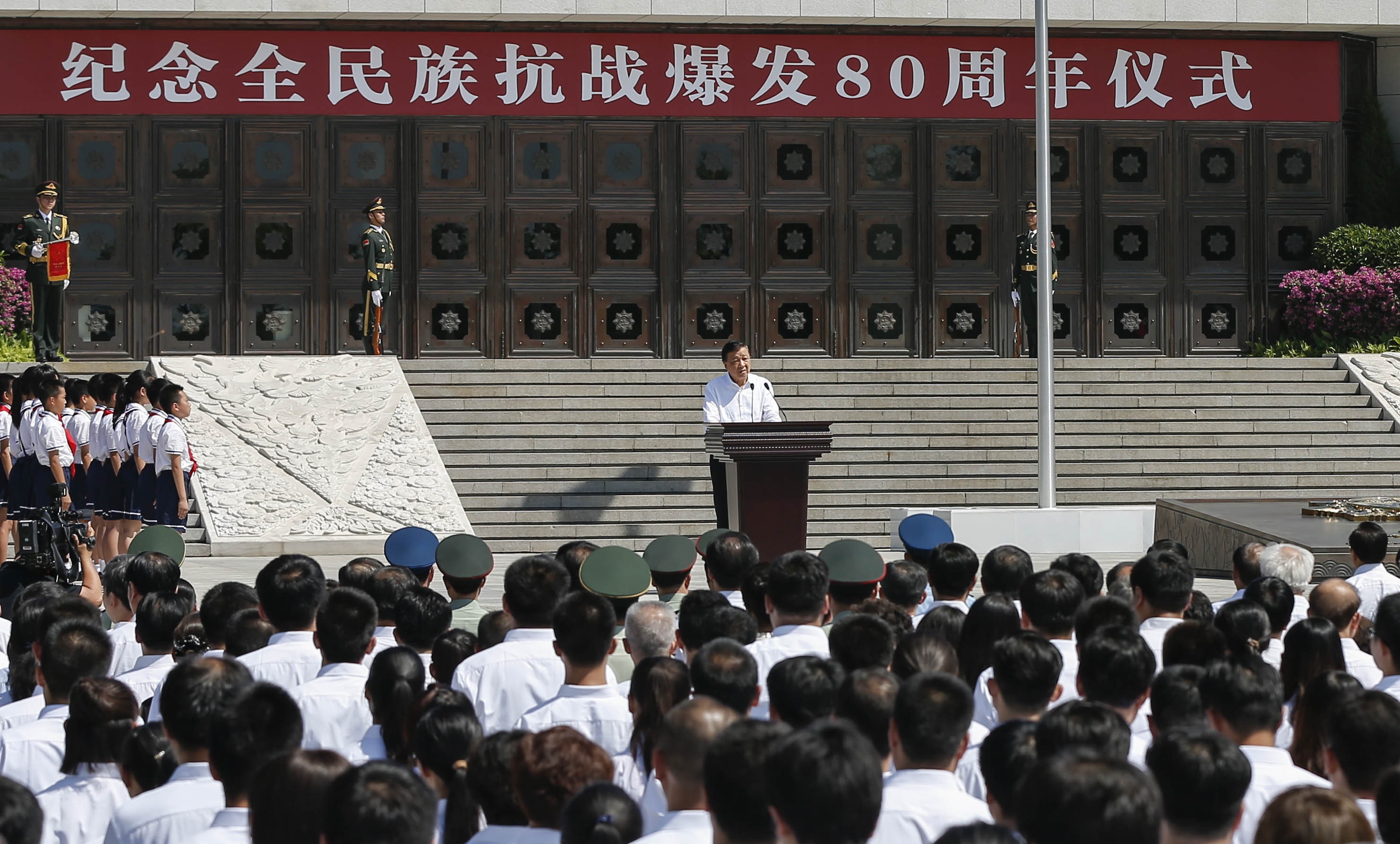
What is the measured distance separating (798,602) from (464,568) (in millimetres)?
1636

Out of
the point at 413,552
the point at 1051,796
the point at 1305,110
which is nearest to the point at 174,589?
the point at 413,552

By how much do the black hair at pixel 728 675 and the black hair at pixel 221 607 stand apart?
192 centimetres

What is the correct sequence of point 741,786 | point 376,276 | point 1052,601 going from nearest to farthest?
point 741,786 → point 1052,601 → point 376,276

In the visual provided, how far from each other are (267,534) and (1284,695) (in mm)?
11715

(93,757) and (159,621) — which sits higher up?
(159,621)

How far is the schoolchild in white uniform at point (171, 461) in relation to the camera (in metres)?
11.8

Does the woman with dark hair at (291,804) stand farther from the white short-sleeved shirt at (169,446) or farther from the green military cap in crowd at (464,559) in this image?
the white short-sleeved shirt at (169,446)

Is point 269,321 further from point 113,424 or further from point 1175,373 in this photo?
point 1175,373

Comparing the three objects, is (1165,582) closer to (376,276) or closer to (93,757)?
(93,757)

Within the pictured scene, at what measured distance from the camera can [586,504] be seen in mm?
16656

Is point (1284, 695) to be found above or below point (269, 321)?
below

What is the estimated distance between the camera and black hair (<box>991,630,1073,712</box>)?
424 centimetres

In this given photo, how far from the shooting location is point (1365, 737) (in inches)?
142

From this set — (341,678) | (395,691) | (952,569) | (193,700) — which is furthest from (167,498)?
(193,700)
